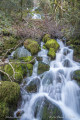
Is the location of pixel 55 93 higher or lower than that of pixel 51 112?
higher

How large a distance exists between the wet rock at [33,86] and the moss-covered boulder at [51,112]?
1.18 metres

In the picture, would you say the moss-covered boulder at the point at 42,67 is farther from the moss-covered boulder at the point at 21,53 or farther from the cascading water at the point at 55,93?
the moss-covered boulder at the point at 21,53

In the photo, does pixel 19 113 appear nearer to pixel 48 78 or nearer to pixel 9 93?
pixel 9 93

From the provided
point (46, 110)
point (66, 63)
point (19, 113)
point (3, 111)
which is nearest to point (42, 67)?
point (66, 63)

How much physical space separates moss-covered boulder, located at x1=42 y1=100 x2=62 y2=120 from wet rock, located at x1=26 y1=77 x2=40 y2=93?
118 cm

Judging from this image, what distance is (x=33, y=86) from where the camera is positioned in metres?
5.55

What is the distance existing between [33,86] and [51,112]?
1798 millimetres

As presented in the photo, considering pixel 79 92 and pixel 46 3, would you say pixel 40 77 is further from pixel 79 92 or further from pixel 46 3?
pixel 46 3

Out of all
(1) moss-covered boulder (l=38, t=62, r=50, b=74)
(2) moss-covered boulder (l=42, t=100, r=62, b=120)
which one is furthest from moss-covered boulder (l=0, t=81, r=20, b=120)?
(1) moss-covered boulder (l=38, t=62, r=50, b=74)

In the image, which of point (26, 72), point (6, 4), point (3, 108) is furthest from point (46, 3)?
point (3, 108)

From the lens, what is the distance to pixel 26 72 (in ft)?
20.7

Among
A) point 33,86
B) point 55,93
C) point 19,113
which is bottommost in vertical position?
point 19,113

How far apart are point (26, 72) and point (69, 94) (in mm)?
2890

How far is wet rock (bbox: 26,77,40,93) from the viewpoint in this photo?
5.39 metres
